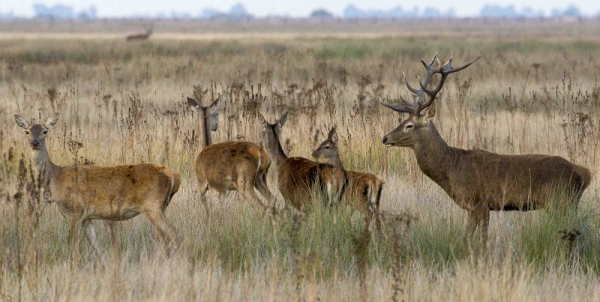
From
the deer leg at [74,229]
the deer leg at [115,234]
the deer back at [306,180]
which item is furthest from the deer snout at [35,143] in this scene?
the deer back at [306,180]

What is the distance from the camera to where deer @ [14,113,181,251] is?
8539mm

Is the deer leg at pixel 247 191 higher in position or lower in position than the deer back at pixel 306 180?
lower

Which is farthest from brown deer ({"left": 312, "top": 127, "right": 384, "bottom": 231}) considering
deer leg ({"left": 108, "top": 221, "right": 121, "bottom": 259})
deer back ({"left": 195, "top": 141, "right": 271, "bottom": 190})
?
deer leg ({"left": 108, "top": 221, "right": 121, "bottom": 259})

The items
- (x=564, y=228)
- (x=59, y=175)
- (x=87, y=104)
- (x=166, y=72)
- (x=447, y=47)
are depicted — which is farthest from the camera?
(x=447, y=47)

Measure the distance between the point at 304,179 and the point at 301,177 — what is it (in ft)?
0.15

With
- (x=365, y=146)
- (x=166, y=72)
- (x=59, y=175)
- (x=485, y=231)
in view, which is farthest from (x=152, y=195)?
(x=166, y=72)

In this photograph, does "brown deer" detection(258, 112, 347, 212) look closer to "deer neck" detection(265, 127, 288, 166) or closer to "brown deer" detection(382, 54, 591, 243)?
"deer neck" detection(265, 127, 288, 166)

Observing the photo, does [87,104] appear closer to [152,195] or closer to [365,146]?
[365,146]

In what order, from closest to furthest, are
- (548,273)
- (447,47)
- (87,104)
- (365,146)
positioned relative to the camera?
(548,273) → (365,146) → (87,104) → (447,47)

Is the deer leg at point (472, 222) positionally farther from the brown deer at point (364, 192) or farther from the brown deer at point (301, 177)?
the brown deer at point (301, 177)

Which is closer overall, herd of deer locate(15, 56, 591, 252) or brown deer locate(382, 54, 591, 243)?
herd of deer locate(15, 56, 591, 252)

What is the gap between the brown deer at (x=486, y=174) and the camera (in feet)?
28.7

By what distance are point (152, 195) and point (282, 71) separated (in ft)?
59.6

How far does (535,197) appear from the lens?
882 centimetres
